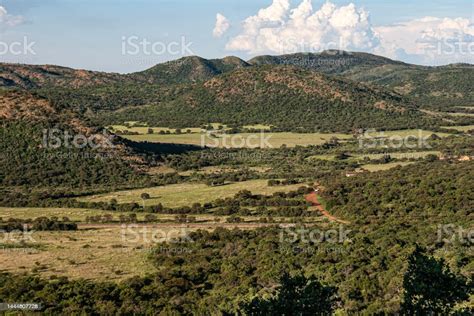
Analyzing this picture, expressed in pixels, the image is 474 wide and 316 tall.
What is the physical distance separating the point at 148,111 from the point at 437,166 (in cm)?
13263

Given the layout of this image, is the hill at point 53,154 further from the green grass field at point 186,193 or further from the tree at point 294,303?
the tree at point 294,303

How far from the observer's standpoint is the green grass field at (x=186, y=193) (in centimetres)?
7719

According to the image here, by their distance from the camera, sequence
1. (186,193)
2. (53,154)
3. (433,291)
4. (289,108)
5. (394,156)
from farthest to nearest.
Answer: (289,108), (394,156), (53,154), (186,193), (433,291)

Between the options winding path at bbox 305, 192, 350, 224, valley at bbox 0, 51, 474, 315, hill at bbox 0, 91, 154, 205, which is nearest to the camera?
valley at bbox 0, 51, 474, 315

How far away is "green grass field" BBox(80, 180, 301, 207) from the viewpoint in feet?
253

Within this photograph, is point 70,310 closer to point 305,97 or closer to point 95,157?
point 95,157

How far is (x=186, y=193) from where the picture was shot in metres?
82.3

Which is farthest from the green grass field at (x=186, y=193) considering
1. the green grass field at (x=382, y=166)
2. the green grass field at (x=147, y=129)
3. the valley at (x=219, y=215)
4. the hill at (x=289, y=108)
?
the hill at (x=289, y=108)

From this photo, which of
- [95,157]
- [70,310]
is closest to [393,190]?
[70,310]

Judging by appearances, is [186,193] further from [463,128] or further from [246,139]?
[463,128]

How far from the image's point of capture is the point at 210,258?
48000 millimetres

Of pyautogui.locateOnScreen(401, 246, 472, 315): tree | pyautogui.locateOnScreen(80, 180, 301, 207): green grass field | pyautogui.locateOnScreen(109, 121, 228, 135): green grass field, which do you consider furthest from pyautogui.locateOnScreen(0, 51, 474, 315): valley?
pyautogui.locateOnScreen(109, 121, 228, 135): green grass field

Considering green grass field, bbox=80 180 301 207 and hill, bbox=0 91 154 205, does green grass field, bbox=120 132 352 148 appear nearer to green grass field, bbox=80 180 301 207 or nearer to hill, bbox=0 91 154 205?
hill, bbox=0 91 154 205

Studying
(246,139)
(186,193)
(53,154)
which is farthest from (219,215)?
(246,139)
